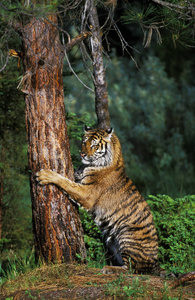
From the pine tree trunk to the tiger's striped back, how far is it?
1.54 ft

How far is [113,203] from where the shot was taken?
16.5 ft

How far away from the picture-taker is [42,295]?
3850mm

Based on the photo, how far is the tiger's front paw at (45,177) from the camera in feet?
14.9

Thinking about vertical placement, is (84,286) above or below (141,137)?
→ below

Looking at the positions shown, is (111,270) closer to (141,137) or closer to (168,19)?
(168,19)

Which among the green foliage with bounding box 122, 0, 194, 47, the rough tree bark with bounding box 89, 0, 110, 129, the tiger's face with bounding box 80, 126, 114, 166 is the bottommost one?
the tiger's face with bounding box 80, 126, 114, 166

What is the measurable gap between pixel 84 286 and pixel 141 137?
27.1 feet

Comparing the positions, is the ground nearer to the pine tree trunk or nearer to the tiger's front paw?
the pine tree trunk

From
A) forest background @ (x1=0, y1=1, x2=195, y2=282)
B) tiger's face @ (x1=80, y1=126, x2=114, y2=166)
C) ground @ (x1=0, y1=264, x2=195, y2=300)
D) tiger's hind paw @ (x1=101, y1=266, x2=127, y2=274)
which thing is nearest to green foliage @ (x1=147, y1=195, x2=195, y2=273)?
forest background @ (x1=0, y1=1, x2=195, y2=282)

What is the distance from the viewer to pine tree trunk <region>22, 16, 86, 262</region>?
4.63 m

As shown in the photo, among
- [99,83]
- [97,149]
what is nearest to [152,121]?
[99,83]

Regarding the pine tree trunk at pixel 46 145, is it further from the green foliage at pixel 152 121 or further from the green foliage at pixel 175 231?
the green foliage at pixel 152 121

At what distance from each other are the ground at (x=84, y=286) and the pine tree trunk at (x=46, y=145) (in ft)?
1.02

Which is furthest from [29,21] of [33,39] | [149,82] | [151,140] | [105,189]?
[149,82]
